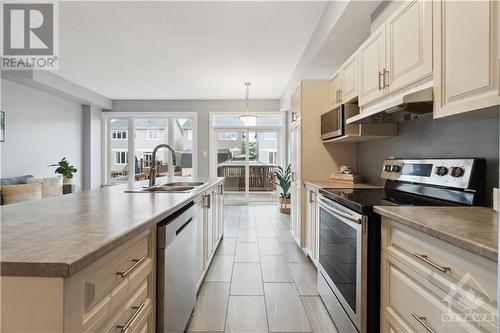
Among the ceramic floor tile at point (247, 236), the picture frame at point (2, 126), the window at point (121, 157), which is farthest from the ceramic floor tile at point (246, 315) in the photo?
the window at point (121, 157)

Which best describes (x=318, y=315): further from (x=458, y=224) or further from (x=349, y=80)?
(x=349, y=80)

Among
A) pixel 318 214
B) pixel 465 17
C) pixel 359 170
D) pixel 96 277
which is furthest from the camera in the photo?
pixel 359 170

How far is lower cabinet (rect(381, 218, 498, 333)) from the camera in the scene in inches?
30.7

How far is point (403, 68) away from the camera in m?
1.62

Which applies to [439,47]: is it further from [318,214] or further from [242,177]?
[242,177]

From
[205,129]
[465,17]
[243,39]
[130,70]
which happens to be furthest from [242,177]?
[465,17]

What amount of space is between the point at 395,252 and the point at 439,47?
102cm

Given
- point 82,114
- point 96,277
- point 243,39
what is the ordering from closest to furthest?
point 96,277 < point 243,39 < point 82,114

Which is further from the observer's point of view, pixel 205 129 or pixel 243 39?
pixel 205 129

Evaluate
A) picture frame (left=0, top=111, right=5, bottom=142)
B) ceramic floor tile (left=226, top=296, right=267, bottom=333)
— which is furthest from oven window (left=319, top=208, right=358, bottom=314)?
picture frame (left=0, top=111, right=5, bottom=142)

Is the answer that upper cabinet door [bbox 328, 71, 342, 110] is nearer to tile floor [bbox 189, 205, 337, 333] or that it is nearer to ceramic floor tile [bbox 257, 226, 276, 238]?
tile floor [bbox 189, 205, 337, 333]

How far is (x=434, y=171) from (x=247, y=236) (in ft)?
9.23

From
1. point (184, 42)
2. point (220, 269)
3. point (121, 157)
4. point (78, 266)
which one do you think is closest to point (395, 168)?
point (220, 269)

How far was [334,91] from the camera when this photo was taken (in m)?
2.88
